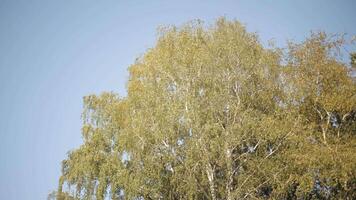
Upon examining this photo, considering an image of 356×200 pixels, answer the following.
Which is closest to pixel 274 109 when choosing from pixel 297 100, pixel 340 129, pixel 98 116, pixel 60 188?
pixel 297 100

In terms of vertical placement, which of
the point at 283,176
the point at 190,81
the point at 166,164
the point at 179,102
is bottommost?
the point at 283,176

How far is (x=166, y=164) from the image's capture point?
22.0 m

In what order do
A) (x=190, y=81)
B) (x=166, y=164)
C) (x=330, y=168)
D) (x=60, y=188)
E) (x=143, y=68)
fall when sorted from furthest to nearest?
(x=60, y=188), (x=143, y=68), (x=190, y=81), (x=166, y=164), (x=330, y=168)

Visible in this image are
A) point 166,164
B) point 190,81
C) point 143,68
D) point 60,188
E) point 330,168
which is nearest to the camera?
point 330,168

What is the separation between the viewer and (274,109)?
2469cm

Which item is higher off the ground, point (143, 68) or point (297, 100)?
point (143, 68)

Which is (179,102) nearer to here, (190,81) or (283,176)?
(190,81)

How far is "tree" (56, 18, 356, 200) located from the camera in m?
20.8

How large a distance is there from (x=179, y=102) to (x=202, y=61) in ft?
11.3

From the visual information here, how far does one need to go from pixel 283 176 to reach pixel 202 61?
8345mm

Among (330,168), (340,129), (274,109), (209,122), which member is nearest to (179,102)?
(209,122)

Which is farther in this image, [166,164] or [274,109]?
[274,109]

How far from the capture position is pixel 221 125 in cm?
2183

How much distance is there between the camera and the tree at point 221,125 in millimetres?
20844
